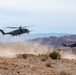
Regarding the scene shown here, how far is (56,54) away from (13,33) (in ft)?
57.5

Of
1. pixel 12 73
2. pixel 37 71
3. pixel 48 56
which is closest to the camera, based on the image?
pixel 12 73

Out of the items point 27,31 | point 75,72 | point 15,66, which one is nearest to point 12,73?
point 15,66

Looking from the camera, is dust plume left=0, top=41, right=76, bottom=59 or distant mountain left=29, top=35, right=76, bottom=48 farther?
distant mountain left=29, top=35, right=76, bottom=48

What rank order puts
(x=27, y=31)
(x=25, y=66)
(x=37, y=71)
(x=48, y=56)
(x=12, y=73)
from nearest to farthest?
(x=12, y=73) < (x=37, y=71) < (x=25, y=66) < (x=48, y=56) < (x=27, y=31)

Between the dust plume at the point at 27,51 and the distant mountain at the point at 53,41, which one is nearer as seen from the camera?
the dust plume at the point at 27,51

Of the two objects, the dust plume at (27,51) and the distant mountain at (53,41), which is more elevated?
the dust plume at (27,51)

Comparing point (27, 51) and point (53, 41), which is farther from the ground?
point (27, 51)

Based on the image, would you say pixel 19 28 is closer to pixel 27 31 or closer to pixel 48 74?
pixel 27 31

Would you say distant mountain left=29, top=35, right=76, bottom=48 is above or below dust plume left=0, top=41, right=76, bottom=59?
below

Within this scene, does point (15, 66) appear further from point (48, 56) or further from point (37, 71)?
point (48, 56)

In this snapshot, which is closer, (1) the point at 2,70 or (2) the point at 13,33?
(1) the point at 2,70

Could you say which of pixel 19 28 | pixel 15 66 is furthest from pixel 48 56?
pixel 19 28

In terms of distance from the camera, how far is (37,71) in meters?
26.8

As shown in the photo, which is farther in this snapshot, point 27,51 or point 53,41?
point 53,41
